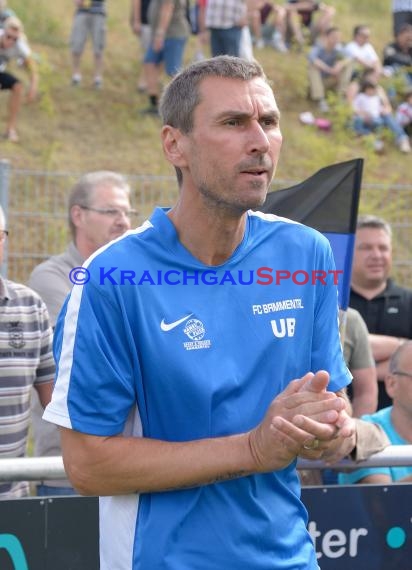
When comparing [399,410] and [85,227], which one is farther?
[85,227]

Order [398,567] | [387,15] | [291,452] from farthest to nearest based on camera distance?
[387,15] → [398,567] → [291,452]

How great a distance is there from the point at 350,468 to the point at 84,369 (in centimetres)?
201

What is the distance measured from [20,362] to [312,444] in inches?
92.5

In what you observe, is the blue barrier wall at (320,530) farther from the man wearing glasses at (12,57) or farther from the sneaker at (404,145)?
the sneaker at (404,145)

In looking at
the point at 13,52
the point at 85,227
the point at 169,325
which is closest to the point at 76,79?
the point at 13,52

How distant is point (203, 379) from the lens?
2812mm

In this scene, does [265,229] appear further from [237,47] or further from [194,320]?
[237,47]

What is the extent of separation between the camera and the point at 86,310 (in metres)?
→ 2.83

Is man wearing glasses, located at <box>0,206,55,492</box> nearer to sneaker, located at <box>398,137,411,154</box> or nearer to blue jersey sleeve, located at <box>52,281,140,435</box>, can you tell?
blue jersey sleeve, located at <box>52,281,140,435</box>

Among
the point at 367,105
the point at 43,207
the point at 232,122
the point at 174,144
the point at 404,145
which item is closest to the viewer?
the point at 232,122

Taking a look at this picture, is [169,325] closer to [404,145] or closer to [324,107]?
[404,145]

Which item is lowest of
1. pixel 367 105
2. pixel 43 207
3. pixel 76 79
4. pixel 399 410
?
pixel 399 410

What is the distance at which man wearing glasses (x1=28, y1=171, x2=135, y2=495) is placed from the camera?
589 centimetres

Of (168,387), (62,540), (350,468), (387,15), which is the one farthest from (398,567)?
(387,15)
